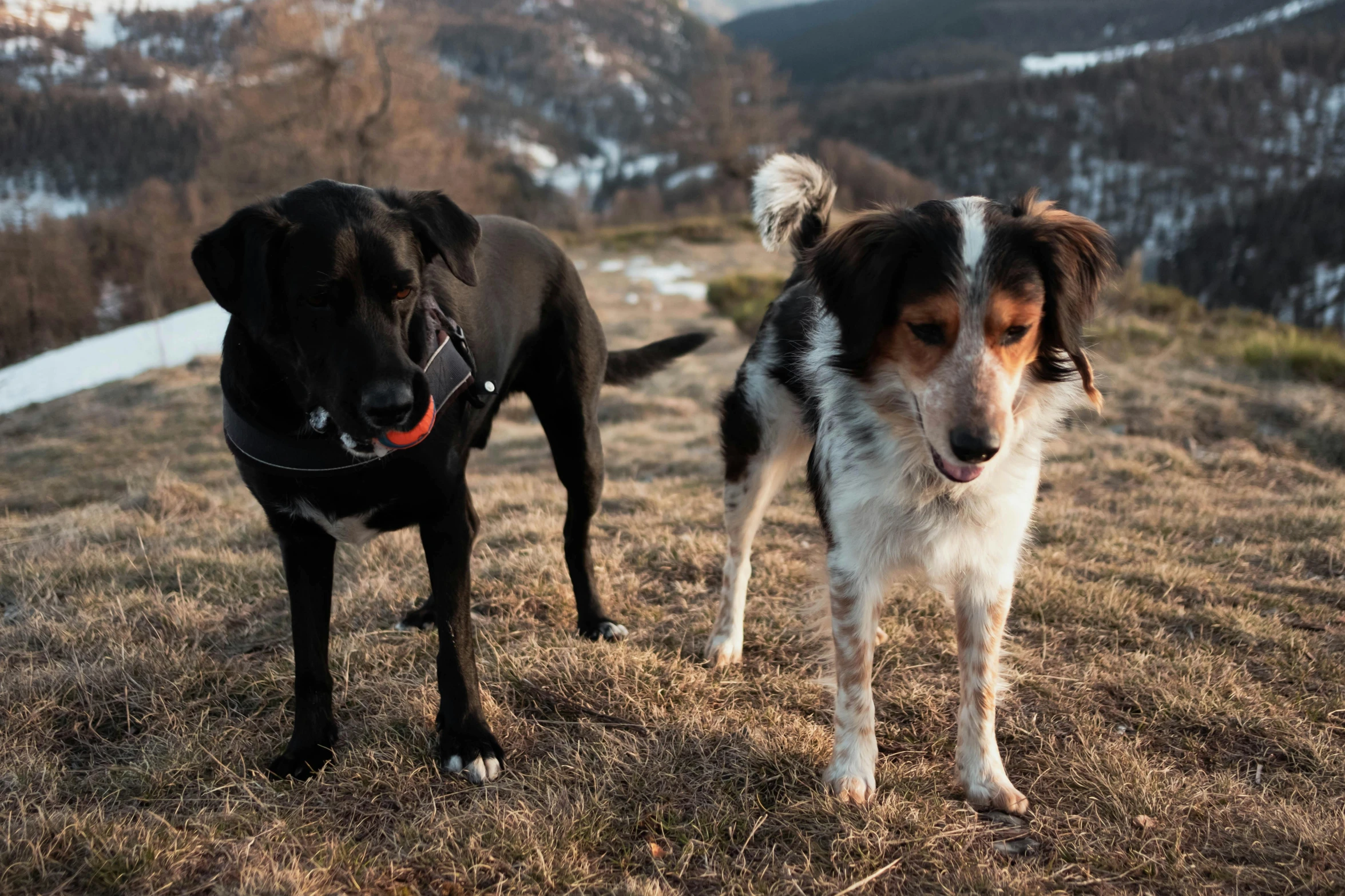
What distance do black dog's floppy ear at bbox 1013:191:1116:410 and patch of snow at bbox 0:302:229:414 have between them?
49.1 ft

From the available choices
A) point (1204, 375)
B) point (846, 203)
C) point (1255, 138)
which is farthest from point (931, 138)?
point (1204, 375)

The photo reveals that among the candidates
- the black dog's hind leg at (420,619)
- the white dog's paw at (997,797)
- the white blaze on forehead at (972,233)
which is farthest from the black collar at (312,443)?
the white dog's paw at (997,797)

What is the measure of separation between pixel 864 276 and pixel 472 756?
1857 mm

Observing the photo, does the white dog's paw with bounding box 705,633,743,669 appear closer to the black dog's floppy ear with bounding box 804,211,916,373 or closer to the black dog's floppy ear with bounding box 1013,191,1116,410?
the black dog's floppy ear with bounding box 804,211,916,373

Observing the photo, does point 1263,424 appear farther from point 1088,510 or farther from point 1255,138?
point 1255,138

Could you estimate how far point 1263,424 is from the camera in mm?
7051

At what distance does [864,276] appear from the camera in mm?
2160

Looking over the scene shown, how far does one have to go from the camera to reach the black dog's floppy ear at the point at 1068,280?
6.99 ft

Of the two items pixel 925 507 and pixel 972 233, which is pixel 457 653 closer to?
pixel 925 507

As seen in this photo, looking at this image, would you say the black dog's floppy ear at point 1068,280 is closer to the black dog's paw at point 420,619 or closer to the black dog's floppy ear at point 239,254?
the black dog's floppy ear at point 239,254

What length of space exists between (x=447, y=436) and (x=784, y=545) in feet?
8.47

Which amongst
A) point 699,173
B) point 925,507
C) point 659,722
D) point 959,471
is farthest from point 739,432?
point 699,173

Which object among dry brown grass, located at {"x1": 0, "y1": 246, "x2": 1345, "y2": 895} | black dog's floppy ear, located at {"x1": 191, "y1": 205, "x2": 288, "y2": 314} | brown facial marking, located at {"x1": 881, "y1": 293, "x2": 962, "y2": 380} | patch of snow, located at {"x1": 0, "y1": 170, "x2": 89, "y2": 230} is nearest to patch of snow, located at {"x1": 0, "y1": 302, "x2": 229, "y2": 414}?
dry brown grass, located at {"x1": 0, "y1": 246, "x2": 1345, "y2": 895}

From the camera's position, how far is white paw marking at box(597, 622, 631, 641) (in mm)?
3211
